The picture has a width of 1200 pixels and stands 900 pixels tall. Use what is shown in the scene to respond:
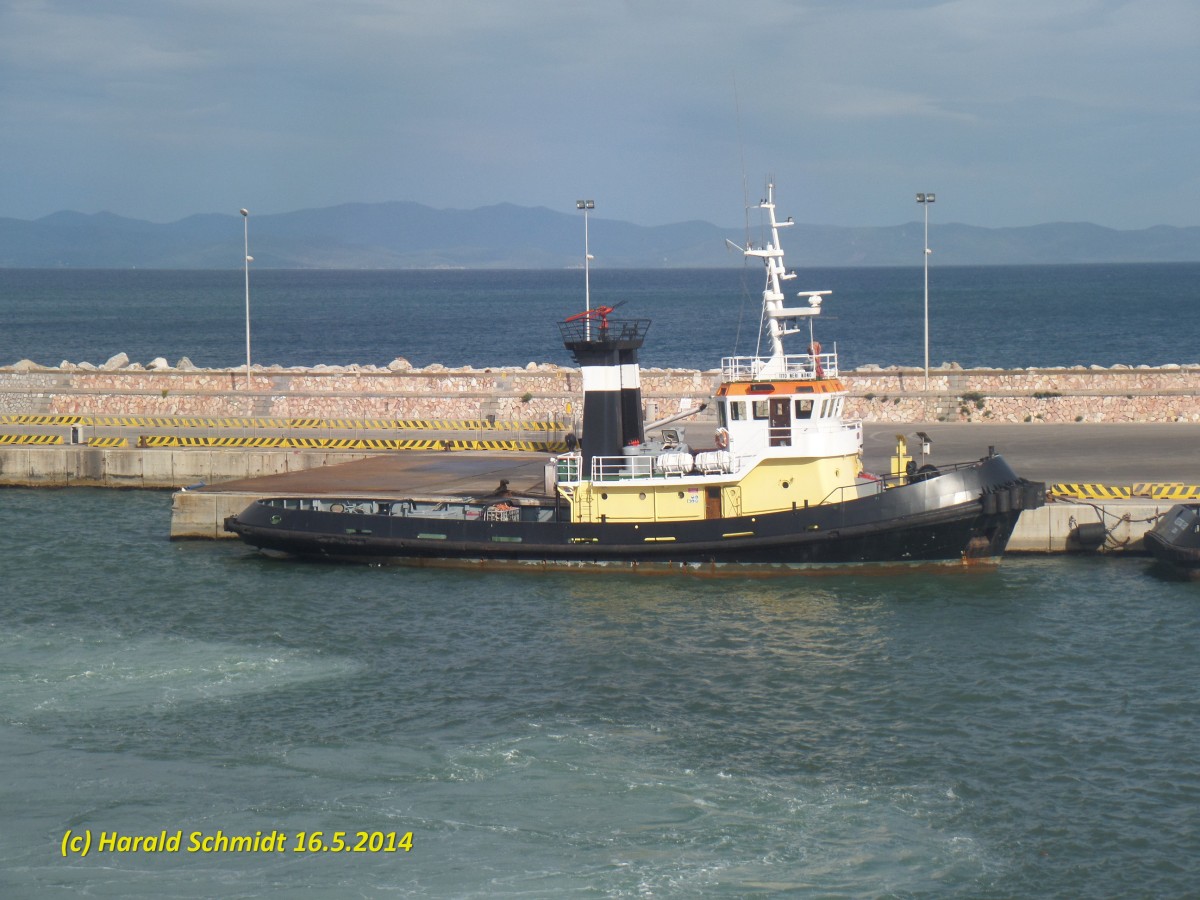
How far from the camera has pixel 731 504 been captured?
27703 mm

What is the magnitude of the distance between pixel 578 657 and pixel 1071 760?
777 centimetres

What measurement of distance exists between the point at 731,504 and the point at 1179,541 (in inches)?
322

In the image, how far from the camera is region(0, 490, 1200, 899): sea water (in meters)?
14.7

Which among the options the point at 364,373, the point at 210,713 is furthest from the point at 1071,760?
the point at 364,373

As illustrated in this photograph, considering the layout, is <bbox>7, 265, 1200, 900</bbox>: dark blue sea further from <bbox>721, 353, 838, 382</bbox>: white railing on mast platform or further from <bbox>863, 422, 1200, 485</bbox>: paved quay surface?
<bbox>863, 422, 1200, 485</bbox>: paved quay surface

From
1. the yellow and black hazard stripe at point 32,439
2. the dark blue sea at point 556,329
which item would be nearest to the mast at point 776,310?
the dark blue sea at point 556,329

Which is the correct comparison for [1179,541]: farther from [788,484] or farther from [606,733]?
[606,733]

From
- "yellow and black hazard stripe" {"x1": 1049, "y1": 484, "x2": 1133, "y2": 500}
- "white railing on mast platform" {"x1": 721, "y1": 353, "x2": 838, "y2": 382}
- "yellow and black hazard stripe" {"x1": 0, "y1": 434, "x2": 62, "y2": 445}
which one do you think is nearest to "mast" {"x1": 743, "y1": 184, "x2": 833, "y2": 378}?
"white railing on mast platform" {"x1": 721, "y1": 353, "x2": 838, "y2": 382}

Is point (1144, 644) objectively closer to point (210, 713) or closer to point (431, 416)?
point (210, 713)

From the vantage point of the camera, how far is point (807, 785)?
16.7m

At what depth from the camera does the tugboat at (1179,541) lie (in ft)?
84.6

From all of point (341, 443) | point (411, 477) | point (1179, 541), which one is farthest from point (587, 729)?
point (341, 443)

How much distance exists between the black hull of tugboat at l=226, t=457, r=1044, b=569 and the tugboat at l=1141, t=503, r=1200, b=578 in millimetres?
2306

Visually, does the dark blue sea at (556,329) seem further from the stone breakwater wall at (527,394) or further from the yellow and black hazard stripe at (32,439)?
the yellow and black hazard stripe at (32,439)
